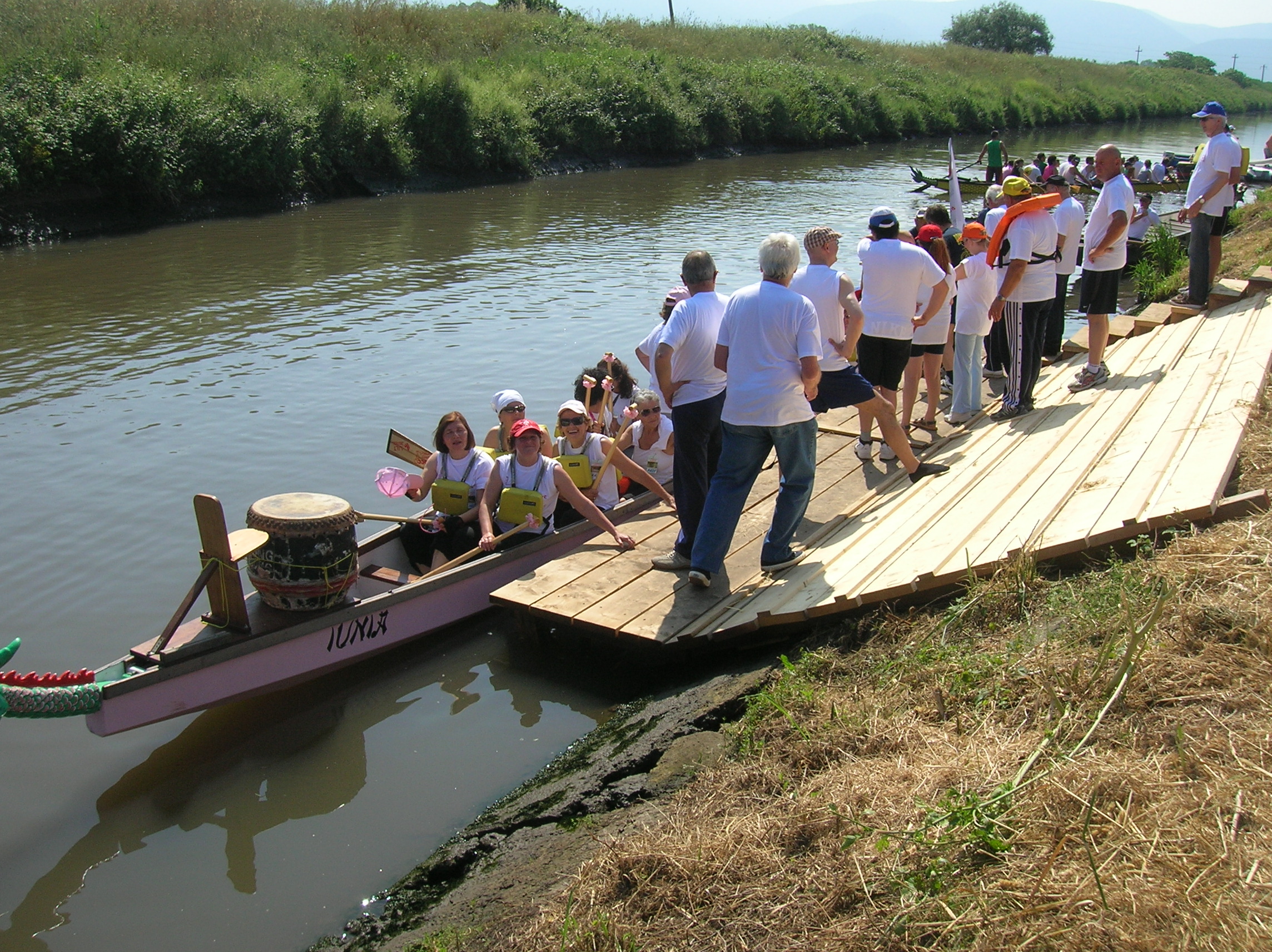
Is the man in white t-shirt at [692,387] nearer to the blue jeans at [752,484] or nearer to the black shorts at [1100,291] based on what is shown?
the blue jeans at [752,484]

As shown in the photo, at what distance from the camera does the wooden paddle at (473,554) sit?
707 centimetres

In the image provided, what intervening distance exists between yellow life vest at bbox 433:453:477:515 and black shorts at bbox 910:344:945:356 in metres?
3.56

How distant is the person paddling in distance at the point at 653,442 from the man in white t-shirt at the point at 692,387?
1.44m

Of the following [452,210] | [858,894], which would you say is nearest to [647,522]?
[858,894]

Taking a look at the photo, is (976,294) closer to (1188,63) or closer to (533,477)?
(533,477)

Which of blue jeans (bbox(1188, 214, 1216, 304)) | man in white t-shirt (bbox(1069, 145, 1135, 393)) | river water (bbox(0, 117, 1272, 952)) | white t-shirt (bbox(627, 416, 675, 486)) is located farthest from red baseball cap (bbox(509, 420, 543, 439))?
blue jeans (bbox(1188, 214, 1216, 304))

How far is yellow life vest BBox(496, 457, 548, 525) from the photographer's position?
23.9ft

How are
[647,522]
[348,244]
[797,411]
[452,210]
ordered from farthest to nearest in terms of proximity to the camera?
1. [452,210]
2. [348,244]
3. [647,522]
4. [797,411]

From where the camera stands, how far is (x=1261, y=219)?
18422 mm

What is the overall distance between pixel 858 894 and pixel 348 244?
21.5m

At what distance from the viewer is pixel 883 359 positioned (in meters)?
7.71

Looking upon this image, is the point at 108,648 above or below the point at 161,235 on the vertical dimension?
below

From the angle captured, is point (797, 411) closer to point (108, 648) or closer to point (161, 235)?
point (108, 648)

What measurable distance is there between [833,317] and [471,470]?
2790 mm
